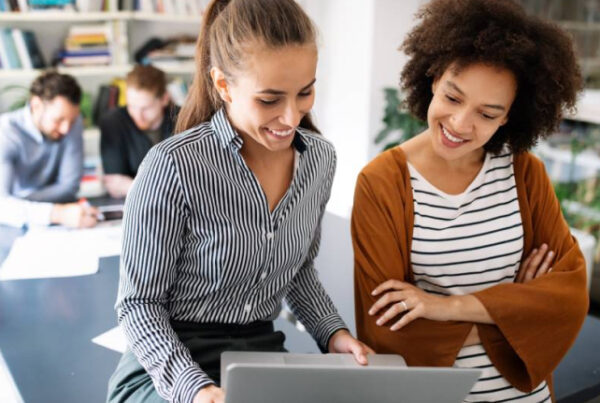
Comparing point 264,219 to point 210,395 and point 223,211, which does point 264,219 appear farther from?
point 210,395

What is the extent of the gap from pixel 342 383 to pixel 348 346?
32 centimetres

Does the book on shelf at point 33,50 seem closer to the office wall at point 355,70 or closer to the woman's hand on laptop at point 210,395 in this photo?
the office wall at point 355,70

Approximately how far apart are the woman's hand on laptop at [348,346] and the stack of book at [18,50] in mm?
3489

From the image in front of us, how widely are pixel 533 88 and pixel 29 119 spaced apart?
247cm

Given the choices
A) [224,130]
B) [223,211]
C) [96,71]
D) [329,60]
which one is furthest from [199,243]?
[329,60]

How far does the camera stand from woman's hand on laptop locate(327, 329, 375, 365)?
1355 millimetres

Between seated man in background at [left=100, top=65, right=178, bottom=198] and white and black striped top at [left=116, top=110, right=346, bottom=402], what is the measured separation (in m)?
2.05

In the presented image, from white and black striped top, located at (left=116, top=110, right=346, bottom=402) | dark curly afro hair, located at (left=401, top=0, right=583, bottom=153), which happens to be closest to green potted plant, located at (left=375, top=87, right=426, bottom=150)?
dark curly afro hair, located at (left=401, top=0, right=583, bottom=153)

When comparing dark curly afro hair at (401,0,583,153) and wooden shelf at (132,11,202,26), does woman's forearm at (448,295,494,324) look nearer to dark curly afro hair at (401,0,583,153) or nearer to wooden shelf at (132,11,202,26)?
dark curly afro hair at (401,0,583,153)

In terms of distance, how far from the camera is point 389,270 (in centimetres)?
145

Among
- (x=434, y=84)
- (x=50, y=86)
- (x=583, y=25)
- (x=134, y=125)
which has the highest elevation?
(x=583, y=25)

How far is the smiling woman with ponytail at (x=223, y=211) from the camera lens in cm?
118

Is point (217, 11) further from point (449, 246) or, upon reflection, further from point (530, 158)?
point (530, 158)

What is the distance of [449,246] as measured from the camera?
1487 mm
